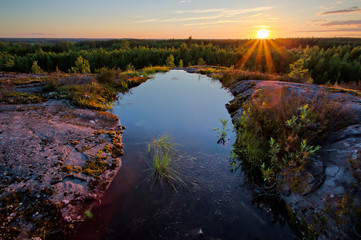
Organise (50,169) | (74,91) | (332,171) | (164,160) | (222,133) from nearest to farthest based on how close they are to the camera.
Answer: (332,171)
(50,169)
(164,160)
(222,133)
(74,91)

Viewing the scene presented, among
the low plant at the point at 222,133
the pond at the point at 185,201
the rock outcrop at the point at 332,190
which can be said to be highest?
the rock outcrop at the point at 332,190

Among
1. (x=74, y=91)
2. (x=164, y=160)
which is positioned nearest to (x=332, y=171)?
(x=164, y=160)

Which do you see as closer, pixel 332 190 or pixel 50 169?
pixel 332 190

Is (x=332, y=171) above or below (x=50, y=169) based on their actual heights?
above

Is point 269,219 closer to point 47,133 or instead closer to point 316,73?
point 47,133

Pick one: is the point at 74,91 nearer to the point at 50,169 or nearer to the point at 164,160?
the point at 50,169

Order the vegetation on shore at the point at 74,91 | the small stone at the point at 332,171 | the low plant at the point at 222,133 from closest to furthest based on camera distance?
the small stone at the point at 332,171 → the low plant at the point at 222,133 → the vegetation on shore at the point at 74,91

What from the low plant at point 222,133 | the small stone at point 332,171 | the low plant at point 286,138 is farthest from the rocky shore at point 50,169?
the small stone at point 332,171

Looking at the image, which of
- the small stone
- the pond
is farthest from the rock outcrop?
the pond

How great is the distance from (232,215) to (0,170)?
16.5 feet

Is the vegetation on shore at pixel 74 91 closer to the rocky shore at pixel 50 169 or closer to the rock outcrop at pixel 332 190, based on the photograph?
the rocky shore at pixel 50 169

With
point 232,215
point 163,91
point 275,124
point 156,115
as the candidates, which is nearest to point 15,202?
point 232,215

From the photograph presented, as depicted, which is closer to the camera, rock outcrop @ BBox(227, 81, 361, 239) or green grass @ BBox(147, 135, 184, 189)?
rock outcrop @ BBox(227, 81, 361, 239)

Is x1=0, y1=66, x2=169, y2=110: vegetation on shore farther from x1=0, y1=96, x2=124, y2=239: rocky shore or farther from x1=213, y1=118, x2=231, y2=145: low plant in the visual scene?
x1=213, y1=118, x2=231, y2=145: low plant
